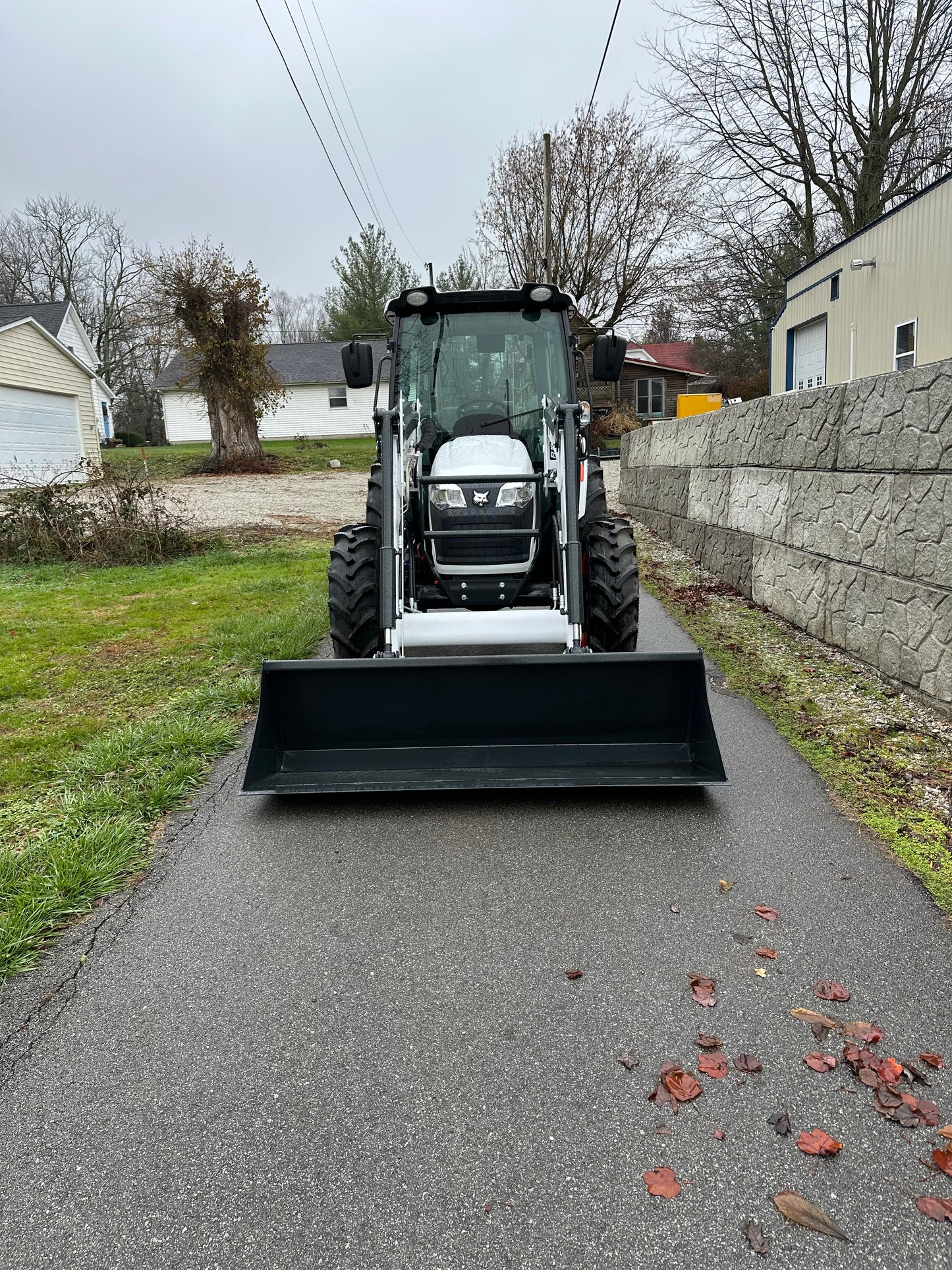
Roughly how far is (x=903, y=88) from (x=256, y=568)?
22592 millimetres

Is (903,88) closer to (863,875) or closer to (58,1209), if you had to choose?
(863,875)

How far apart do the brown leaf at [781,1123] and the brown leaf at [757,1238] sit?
277 mm

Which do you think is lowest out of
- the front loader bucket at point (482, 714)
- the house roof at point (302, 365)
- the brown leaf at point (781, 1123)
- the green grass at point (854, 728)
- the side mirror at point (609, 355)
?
the brown leaf at point (781, 1123)

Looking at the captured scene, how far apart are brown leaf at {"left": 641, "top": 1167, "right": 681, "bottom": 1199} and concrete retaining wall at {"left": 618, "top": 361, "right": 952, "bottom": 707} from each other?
3.51 metres

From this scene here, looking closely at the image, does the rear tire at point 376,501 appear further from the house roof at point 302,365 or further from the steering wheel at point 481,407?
the house roof at point 302,365

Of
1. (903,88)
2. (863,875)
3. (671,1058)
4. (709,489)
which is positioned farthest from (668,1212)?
(903,88)

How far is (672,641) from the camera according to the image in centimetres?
716

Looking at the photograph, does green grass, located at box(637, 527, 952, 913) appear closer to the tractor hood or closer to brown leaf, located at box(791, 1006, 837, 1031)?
brown leaf, located at box(791, 1006, 837, 1031)

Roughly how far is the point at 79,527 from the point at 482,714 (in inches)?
367

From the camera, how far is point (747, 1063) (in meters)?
2.39

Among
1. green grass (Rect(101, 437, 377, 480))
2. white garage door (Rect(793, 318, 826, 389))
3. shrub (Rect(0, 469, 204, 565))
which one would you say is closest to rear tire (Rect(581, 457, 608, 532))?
shrub (Rect(0, 469, 204, 565))

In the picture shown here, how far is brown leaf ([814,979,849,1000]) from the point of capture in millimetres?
2659

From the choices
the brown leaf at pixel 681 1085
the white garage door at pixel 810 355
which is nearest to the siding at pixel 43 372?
the white garage door at pixel 810 355

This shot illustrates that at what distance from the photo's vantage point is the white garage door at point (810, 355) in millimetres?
18031
